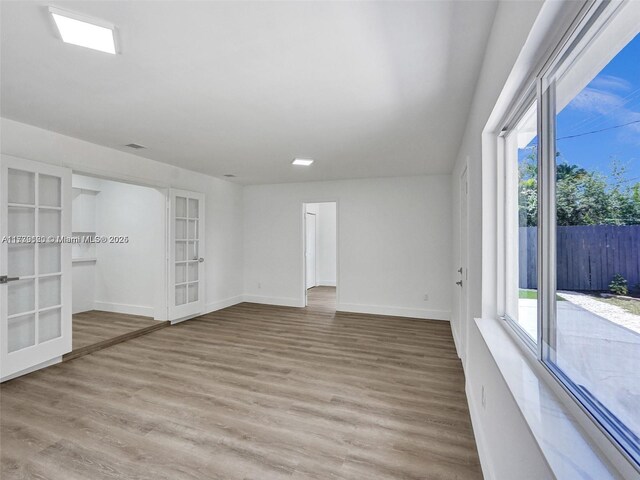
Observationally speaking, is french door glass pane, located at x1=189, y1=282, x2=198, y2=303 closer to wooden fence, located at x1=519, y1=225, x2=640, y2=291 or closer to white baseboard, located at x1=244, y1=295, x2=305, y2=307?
white baseboard, located at x1=244, y1=295, x2=305, y2=307

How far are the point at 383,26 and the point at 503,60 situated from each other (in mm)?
621

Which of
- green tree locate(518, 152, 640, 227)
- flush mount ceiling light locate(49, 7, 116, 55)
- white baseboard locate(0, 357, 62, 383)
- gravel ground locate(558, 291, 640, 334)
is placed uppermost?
flush mount ceiling light locate(49, 7, 116, 55)

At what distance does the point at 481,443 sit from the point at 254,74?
2752mm

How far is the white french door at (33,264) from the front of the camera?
286 centimetres

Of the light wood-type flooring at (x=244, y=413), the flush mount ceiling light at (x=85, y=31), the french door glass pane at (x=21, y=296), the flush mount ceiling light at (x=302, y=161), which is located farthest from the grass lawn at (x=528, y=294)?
the french door glass pane at (x=21, y=296)

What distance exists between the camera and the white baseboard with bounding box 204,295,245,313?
5.59 meters

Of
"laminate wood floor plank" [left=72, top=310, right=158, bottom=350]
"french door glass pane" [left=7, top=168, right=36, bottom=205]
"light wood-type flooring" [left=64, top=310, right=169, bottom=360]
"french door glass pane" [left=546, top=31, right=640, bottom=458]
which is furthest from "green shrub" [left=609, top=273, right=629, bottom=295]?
"laminate wood floor plank" [left=72, top=310, right=158, bottom=350]

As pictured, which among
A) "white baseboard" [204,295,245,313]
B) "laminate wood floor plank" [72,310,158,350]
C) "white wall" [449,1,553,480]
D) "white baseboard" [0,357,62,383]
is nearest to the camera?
"white wall" [449,1,553,480]

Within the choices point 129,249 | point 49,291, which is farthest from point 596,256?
point 129,249

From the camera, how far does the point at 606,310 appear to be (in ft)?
2.66

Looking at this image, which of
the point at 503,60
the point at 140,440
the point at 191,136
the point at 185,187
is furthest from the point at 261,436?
the point at 185,187

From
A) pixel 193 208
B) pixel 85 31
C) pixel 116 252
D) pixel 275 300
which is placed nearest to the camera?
pixel 85 31

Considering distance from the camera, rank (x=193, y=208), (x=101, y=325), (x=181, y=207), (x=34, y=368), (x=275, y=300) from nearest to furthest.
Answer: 1. (x=34, y=368)
2. (x=101, y=325)
3. (x=181, y=207)
4. (x=193, y=208)
5. (x=275, y=300)

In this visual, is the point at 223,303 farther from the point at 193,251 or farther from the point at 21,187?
the point at 21,187
